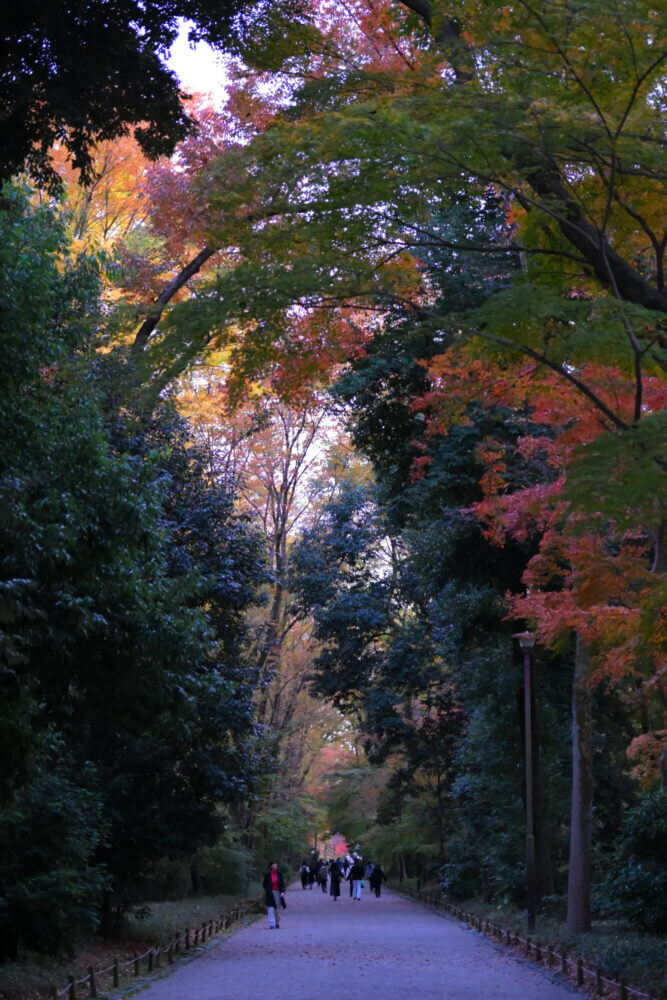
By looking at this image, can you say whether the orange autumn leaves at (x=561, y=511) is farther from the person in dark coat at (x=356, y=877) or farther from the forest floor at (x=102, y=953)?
the person in dark coat at (x=356, y=877)

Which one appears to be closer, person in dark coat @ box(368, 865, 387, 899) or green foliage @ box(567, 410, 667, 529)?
green foliage @ box(567, 410, 667, 529)

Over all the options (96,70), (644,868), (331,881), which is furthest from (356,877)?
(96,70)

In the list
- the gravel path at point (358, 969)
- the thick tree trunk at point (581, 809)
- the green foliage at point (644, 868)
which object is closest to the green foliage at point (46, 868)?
the gravel path at point (358, 969)

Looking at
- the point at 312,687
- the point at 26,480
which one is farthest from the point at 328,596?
the point at 26,480

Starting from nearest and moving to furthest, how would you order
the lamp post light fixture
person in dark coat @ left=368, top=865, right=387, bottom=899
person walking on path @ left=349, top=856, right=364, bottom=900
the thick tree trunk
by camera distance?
the thick tree trunk, the lamp post light fixture, person walking on path @ left=349, top=856, right=364, bottom=900, person in dark coat @ left=368, top=865, right=387, bottom=899

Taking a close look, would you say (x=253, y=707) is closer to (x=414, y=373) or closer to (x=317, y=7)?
(x=414, y=373)

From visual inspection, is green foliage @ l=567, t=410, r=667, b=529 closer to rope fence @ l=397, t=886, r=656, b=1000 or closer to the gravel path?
rope fence @ l=397, t=886, r=656, b=1000

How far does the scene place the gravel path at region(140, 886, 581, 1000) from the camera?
11.2m

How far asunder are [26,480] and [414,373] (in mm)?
12238

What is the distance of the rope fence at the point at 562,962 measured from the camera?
9938mm

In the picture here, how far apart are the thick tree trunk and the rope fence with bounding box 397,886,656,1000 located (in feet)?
2.82

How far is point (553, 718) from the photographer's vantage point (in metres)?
23.0

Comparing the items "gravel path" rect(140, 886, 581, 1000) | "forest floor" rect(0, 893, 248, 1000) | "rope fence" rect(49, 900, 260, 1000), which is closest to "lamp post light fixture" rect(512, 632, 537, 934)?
"gravel path" rect(140, 886, 581, 1000)

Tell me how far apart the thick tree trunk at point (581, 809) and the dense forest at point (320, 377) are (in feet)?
0.22
